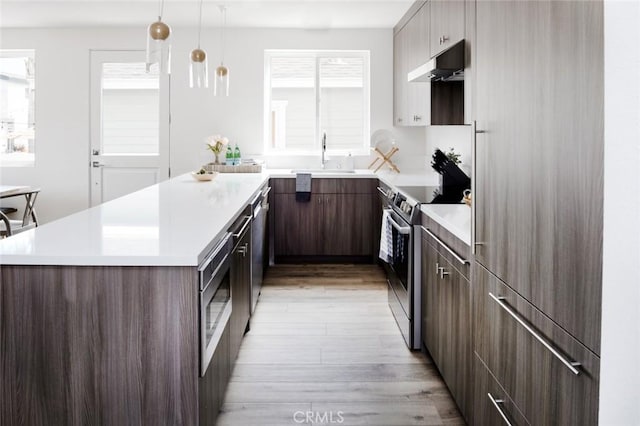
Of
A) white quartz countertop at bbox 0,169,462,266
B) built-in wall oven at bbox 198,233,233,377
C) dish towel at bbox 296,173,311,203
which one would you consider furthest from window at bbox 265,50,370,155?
built-in wall oven at bbox 198,233,233,377

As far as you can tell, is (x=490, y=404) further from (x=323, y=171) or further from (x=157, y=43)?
(x=323, y=171)

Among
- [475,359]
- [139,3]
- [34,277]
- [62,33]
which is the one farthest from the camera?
[62,33]

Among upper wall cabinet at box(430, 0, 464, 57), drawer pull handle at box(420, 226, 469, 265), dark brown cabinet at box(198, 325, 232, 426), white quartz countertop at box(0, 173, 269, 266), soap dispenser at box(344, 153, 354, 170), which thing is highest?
upper wall cabinet at box(430, 0, 464, 57)

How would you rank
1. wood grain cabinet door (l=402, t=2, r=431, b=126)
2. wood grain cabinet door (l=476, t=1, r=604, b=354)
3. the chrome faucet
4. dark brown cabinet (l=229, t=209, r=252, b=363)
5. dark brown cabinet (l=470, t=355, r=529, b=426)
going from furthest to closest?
1. the chrome faucet
2. wood grain cabinet door (l=402, t=2, r=431, b=126)
3. dark brown cabinet (l=229, t=209, r=252, b=363)
4. dark brown cabinet (l=470, t=355, r=529, b=426)
5. wood grain cabinet door (l=476, t=1, r=604, b=354)

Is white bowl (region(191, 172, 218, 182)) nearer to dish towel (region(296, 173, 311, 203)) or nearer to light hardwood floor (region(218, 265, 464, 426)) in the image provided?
light hardwood floor (region(218, 265, 464, 426))

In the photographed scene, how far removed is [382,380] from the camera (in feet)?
9.87

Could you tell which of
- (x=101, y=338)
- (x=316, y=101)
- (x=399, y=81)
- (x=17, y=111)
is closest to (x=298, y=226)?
(x=316, y=101)

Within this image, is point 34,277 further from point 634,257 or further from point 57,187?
point 57,187

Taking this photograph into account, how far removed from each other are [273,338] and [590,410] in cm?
257

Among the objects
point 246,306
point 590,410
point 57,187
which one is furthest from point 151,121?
point 590,410

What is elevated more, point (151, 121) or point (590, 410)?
point (151, 121)

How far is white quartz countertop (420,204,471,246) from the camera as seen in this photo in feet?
7.94

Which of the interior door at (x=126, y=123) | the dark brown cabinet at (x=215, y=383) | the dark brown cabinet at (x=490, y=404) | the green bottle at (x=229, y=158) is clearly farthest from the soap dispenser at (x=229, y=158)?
the dark brown cabinet at (x=490, y=404)

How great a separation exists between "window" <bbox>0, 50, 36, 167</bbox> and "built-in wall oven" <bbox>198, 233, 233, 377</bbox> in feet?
16.1
